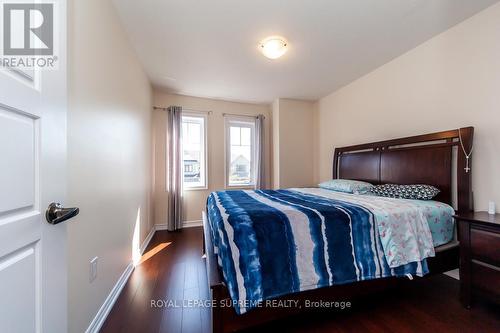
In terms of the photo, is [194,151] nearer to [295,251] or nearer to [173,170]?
[173,170]

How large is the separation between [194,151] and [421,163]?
11.6 ft

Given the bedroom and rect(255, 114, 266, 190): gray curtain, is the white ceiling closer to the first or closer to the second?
the bedroom

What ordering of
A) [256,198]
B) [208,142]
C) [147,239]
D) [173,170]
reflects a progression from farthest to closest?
[208,142], [173,170], [147,239], [256,198]

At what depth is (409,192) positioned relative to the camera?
210 centimetres

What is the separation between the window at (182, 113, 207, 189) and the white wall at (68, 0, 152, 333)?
1601mm

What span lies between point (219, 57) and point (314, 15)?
1.21m

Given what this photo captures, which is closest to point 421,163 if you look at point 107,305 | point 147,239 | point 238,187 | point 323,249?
point 323,249

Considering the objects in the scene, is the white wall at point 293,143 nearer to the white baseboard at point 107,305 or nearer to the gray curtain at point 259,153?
the gray curtain at point 259,153

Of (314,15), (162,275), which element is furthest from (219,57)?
(162,275)

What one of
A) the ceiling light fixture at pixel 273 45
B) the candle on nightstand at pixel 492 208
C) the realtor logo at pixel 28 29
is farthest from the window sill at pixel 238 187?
the realtor logo at pixel 28 29

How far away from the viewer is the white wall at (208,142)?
3.71 metres

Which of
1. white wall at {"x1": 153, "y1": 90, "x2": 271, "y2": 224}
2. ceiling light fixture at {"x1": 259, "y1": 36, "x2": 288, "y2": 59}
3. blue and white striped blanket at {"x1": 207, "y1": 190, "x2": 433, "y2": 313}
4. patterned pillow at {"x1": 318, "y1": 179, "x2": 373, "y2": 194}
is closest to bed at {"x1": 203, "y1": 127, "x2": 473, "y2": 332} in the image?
blue and white striped blanket at {"x1": 207, "y1": 190, "x2": 433, "y2": 313}

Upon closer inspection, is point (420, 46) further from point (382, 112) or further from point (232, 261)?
point (232, 261)

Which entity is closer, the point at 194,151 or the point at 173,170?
the point at 173,170
